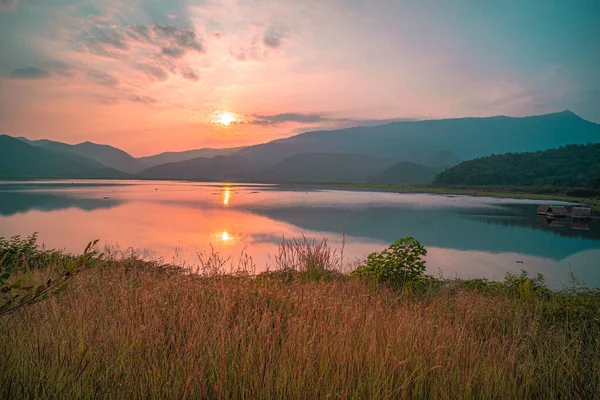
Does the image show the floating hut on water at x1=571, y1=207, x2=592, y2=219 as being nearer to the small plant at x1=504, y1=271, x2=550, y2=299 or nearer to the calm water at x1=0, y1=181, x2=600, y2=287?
the calm water at x1=0, y1=181, x2=600, y2=287

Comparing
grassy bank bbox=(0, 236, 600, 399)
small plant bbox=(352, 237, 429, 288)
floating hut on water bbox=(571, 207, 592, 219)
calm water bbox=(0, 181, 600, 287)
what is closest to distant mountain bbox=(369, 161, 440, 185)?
floating hut on water bbox=(571, 207, 592, 219)

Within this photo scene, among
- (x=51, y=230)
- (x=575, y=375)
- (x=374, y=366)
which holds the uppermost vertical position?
(x=374, y=366)

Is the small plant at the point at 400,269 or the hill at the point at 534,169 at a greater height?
the hill at the point at 534,169

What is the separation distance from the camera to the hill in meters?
89.6

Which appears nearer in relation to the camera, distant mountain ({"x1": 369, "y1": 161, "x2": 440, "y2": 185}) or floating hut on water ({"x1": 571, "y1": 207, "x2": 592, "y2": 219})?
floating hut on water ({"x1": 571, "y1": 207, "x2": 592, "y2": 219})

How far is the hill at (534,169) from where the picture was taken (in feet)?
294

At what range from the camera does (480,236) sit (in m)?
24.5

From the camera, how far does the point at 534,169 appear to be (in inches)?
4003

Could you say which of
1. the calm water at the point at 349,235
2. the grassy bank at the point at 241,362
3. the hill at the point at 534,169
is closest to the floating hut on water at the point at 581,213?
the calm water at the point at 349,235

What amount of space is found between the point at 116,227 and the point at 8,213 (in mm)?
13523

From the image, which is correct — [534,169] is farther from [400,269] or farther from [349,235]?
[400,269]

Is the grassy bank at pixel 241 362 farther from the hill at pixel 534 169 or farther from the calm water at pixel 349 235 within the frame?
the hill at pixel 534 169

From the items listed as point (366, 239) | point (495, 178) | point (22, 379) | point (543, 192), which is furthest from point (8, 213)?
point (495, 178)

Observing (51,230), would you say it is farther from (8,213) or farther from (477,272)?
(477,272)
